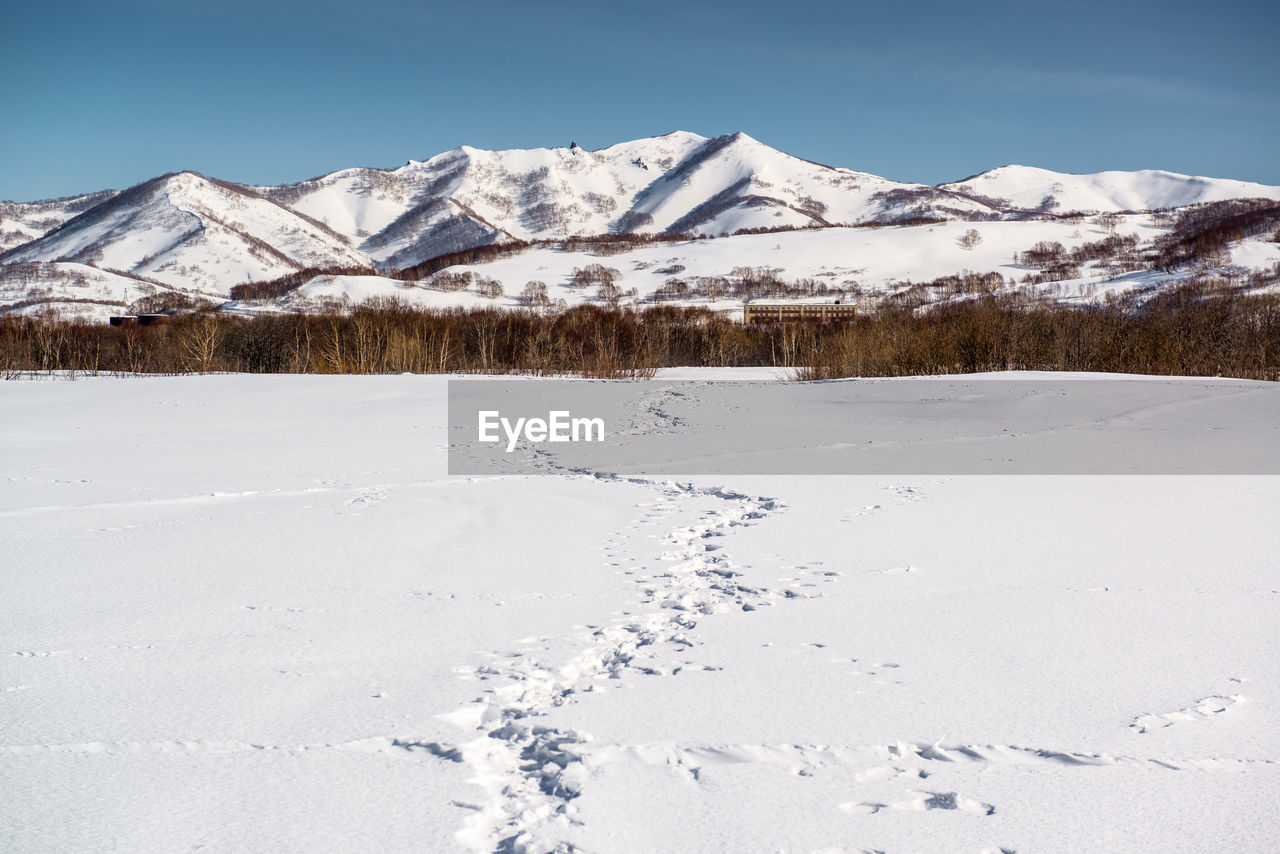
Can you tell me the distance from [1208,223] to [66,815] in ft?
419

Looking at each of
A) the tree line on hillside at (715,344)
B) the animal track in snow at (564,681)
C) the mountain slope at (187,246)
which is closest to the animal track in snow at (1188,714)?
the animal track in snow at (564,681)

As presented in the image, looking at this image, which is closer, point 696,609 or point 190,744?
point 190,744

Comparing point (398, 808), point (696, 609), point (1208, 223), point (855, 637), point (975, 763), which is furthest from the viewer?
point (1208, 223)

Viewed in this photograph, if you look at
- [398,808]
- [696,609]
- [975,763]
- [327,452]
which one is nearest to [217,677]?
[398,808]

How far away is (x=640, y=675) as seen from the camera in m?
2.47

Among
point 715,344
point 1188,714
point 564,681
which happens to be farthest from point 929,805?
point 715,344

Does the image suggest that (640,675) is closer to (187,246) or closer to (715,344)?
(715,344)

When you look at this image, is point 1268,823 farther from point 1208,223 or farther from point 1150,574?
point 1208,223

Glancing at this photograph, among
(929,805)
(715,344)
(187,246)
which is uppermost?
(187,246)

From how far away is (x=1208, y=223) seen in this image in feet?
344

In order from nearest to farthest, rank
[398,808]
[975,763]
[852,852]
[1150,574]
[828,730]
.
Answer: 1. [852,852]
2. [398,808]
3. [975,763]
4. [828,730]
5. [1150,574]

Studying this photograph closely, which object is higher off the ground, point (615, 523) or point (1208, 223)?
point (1208, 223)

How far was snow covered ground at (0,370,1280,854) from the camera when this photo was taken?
5.75 feet

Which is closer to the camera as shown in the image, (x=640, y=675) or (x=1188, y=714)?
(x=1188, y=714)
